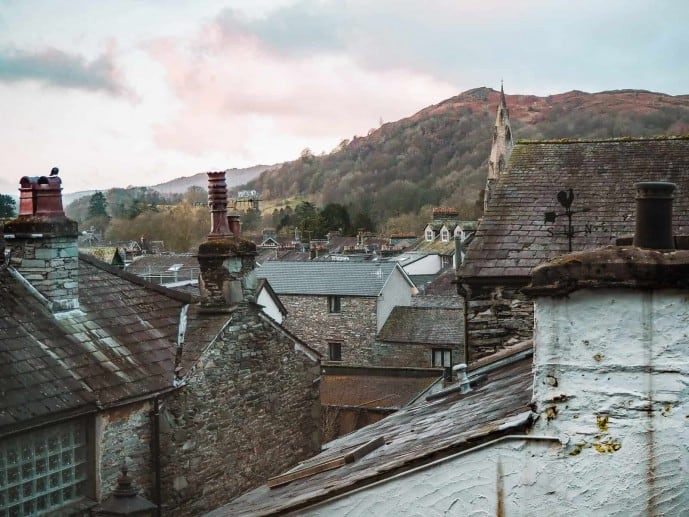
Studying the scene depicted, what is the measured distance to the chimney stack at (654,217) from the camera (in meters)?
5.19

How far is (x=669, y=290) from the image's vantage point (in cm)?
468

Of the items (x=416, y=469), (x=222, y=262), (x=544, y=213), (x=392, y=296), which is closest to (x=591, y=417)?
(x=416, y=469)

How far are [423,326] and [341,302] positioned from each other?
3921mm

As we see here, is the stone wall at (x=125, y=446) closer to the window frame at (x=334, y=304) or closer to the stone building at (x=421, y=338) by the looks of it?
the stone building at (x=421, y=338)

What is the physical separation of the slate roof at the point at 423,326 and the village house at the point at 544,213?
15431 millimetres

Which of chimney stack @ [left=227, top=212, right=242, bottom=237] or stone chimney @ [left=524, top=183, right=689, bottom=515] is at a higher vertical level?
chimney stack @ [left=227, top=212, right=242, bottom=237]

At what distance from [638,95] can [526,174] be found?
162891 millimetres

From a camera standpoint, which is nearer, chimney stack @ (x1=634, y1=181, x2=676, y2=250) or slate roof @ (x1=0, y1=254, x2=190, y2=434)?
chimney stack @ (x1=634, y1=181, x2=676, y2=250)

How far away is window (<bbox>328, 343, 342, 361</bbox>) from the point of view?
35531mm

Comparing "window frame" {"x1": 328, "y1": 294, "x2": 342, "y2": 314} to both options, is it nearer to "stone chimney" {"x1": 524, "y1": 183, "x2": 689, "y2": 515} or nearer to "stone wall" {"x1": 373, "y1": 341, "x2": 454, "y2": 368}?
"stone wall" {"x1": 373, "y1": 341, "x2": 454, "y2": 368}

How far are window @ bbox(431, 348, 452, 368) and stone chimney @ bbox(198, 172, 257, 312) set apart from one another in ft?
65.3

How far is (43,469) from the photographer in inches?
367

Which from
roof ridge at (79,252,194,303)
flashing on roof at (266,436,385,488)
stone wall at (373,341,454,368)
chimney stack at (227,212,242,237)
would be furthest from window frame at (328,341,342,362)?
flashing on roof at (266,436,385,488)

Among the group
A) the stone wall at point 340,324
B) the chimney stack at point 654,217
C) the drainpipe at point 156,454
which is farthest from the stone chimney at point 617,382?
the stone wall at point 340,324
